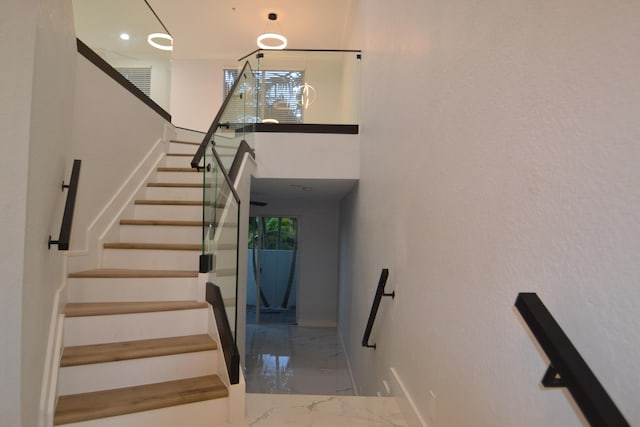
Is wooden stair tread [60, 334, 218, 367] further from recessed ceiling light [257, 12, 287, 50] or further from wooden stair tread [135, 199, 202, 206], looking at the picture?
recessed ceiling light [257, 12, 287, 50]

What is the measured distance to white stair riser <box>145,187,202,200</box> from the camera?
14.0 feet

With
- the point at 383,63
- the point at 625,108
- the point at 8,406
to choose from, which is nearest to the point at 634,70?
the point at 625,108

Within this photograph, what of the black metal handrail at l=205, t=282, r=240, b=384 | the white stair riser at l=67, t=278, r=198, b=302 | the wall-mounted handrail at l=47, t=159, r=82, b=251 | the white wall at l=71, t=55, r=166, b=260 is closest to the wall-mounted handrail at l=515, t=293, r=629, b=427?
the black metal handrail at l=205, t=282, r=240, b=384

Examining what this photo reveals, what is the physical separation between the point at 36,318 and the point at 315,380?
4.00 m

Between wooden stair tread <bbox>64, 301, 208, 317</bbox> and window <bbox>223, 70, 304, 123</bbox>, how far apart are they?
3.13 metres

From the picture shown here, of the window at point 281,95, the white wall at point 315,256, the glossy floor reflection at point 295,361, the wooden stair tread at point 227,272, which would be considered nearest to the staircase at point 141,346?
the wooden stair tread at point 227,272

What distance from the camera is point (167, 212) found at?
13.3ft

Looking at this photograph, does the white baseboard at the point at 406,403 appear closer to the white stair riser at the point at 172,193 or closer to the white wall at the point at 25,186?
Answer: the white wall at the point at 25,186

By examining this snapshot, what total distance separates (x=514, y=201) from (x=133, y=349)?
7.57 feet

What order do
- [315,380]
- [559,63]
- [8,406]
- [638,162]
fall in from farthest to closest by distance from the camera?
1. [315,380]
2. [8,406]
3. [559,63]
4. [638,162]

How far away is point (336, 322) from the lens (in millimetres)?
8086

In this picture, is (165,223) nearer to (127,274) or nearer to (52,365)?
(127,274)

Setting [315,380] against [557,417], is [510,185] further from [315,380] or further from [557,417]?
[315,380]

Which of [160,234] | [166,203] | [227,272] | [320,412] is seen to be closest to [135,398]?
[227,272]
